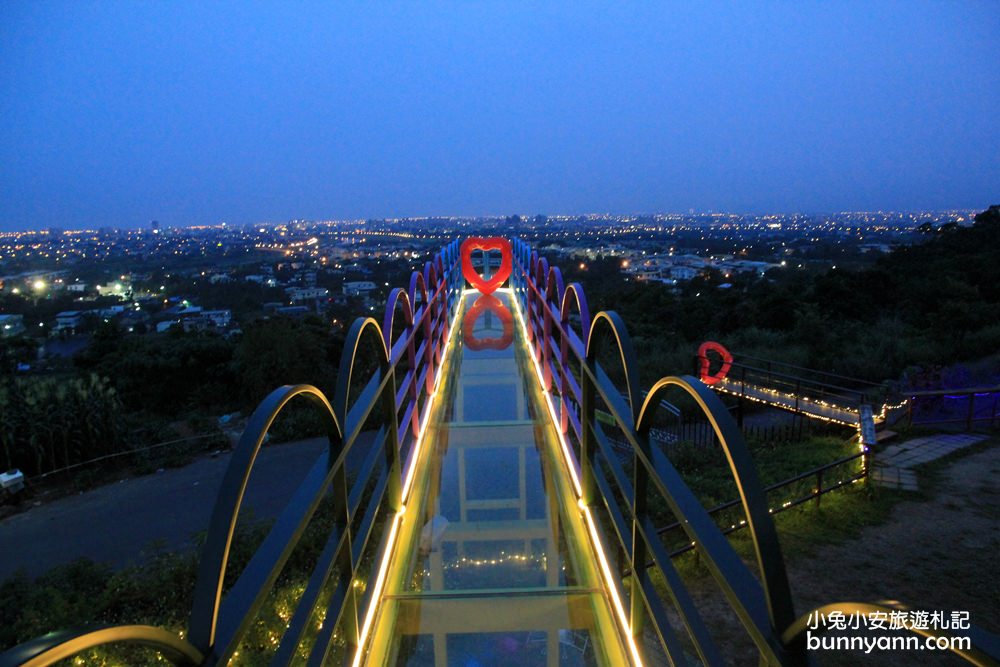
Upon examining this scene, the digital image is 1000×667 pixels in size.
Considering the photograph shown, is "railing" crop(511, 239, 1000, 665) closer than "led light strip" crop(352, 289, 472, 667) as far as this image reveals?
Yes

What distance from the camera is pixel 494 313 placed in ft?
26.0

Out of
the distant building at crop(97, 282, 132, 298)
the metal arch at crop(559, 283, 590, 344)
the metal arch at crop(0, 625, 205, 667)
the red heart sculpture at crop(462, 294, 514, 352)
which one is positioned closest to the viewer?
the metal arch at crop(0, 625, 205, 667)

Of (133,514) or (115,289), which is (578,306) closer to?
(133,514)

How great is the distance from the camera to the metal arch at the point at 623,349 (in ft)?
5.29

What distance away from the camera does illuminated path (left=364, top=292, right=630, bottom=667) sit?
1825mm

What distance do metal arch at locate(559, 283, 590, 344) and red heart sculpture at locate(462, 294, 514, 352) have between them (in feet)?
7.68

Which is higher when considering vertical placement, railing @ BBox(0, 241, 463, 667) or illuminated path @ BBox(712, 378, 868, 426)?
railing @ BBox(0, 241, 463, 667)

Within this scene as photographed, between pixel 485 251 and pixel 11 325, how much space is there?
3749cm

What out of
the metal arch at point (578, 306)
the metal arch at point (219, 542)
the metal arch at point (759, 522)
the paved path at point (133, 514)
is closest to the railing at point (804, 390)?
the metal arch at point (578, 306)

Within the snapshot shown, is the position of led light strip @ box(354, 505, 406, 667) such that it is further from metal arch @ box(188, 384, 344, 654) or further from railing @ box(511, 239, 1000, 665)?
metal arch @ box(188, 384, 344, 654)

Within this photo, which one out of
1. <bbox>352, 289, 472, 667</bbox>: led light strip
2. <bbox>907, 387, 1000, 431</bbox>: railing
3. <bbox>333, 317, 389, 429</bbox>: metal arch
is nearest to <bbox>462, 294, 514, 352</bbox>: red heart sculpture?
<bbox>352, 289, 472, 667</bbox>: led light strip

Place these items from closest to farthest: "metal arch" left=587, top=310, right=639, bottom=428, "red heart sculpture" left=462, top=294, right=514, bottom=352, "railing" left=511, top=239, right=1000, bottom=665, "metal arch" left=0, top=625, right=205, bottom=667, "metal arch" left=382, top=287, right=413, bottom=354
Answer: "metal arch" left=0, top=625, right=205, bottom=667 < "railing" left=511, top=239, right=1000, bottom=665 < "metal arch" left=587, top=310, right=639, bottom=428 < "metal arch" left=382, top=287, right=413, bottom=354 < "red heart sculpture" left=462, top=294, right=514, bottom=352

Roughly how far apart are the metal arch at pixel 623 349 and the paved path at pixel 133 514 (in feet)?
24.9

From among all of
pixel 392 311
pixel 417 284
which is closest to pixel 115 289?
pixel 417 284
